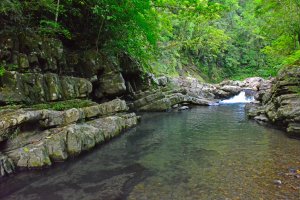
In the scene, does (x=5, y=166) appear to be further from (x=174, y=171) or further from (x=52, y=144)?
(x=174, y=171)

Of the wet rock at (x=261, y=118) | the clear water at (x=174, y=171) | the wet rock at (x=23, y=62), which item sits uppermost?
the wet rock at (x=23, y=62)

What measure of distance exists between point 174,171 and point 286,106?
370 inches

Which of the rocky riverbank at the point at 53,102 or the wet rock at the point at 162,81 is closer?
the rocky riverbank at the point at 53,102

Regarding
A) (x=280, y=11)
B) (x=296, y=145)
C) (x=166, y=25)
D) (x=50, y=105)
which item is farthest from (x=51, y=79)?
(x=280, y=11)

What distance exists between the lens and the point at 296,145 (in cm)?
1160

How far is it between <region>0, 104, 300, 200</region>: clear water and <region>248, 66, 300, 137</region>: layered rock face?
95 cm

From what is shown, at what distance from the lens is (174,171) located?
29.4 ft

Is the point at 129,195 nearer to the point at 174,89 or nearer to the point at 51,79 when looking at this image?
the point at 51,79

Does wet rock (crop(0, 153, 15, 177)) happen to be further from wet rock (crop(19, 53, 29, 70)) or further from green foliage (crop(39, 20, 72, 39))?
green foliage (crop(39, 20, 72, 39))

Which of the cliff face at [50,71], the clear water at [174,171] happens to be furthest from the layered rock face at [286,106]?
the cliff face at [50,71]

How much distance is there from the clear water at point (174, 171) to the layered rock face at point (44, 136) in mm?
499

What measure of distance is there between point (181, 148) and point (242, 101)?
22832mm

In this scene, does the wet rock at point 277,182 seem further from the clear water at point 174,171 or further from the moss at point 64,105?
the moss at point 64,105

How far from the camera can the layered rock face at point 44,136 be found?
9.35 meters
